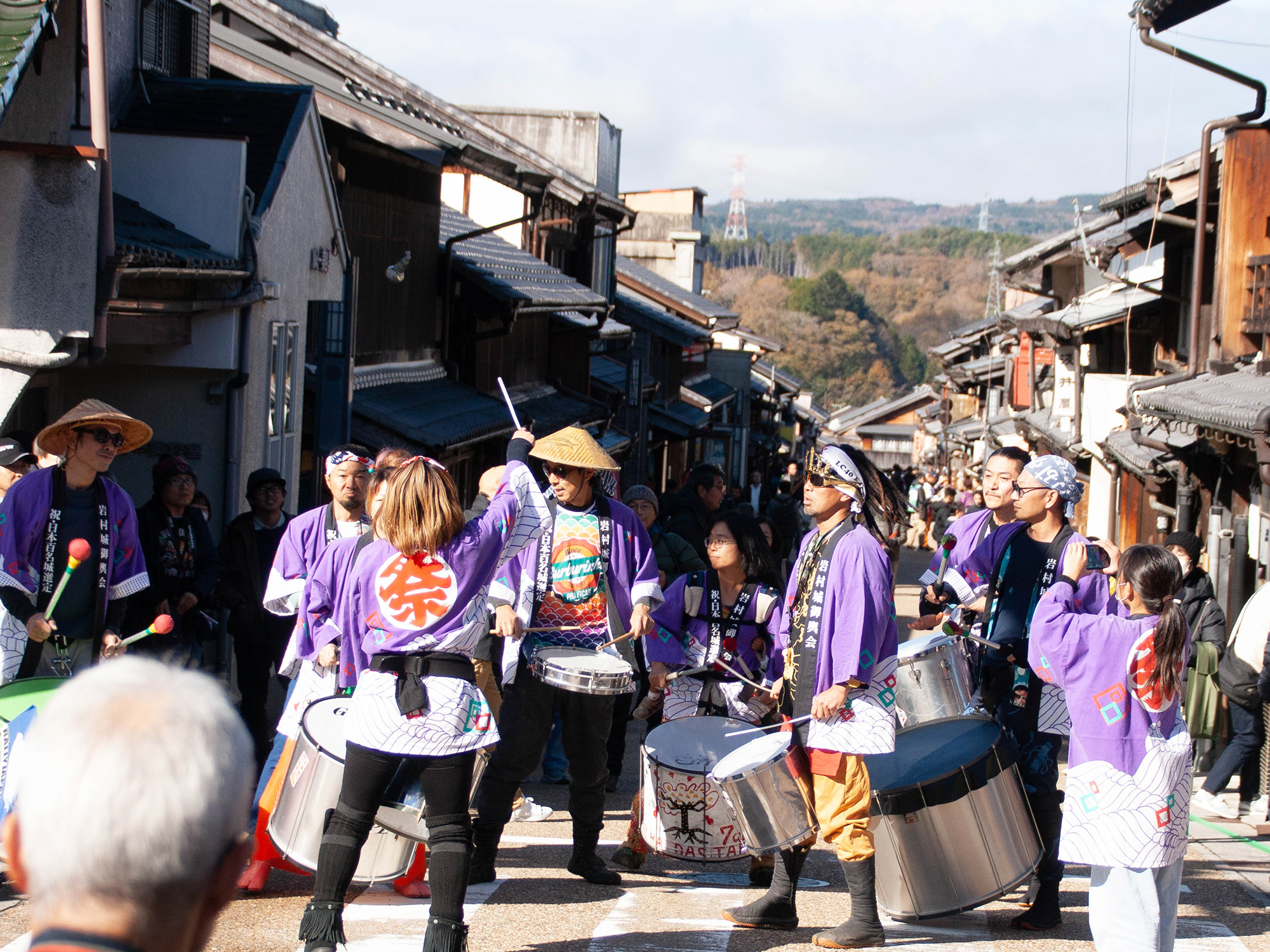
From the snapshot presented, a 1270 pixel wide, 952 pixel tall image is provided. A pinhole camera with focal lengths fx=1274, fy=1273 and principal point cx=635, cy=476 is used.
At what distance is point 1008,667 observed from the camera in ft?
19.3

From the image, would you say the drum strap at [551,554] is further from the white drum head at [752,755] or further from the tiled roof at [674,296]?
the tiled roof at [674,296]

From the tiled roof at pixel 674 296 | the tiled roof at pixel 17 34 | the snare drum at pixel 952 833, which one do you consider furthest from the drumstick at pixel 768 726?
the tiled roof at pixel 674 296

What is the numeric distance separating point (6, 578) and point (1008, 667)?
441cm

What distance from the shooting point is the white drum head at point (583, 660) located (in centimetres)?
556

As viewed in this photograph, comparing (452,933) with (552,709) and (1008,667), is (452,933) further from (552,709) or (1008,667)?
(1008,667)

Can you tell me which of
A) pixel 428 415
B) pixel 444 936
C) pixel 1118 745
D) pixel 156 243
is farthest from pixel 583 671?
pixel 428 415

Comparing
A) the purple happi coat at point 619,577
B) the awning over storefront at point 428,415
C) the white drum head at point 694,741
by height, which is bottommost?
the white drum head at point 694,741

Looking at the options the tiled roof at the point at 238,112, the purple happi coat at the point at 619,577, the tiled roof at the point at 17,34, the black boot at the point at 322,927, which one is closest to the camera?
the black boot at the point at 322,927

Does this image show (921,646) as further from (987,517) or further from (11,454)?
(11,454)

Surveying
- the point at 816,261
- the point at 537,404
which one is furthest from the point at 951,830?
the point at 816,261

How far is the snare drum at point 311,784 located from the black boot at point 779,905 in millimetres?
1453

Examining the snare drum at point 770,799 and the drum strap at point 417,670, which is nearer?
the drum strap at point 417,670

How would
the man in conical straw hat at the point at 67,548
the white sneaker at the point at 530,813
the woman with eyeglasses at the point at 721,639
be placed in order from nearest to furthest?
the man in conical straw hat at the point at 67,548, the woman with eyeglasses at the point at 721,639, the white sneaker at the point at 530,813

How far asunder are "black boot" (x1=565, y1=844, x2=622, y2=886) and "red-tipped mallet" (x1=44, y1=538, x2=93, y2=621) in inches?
99.8
